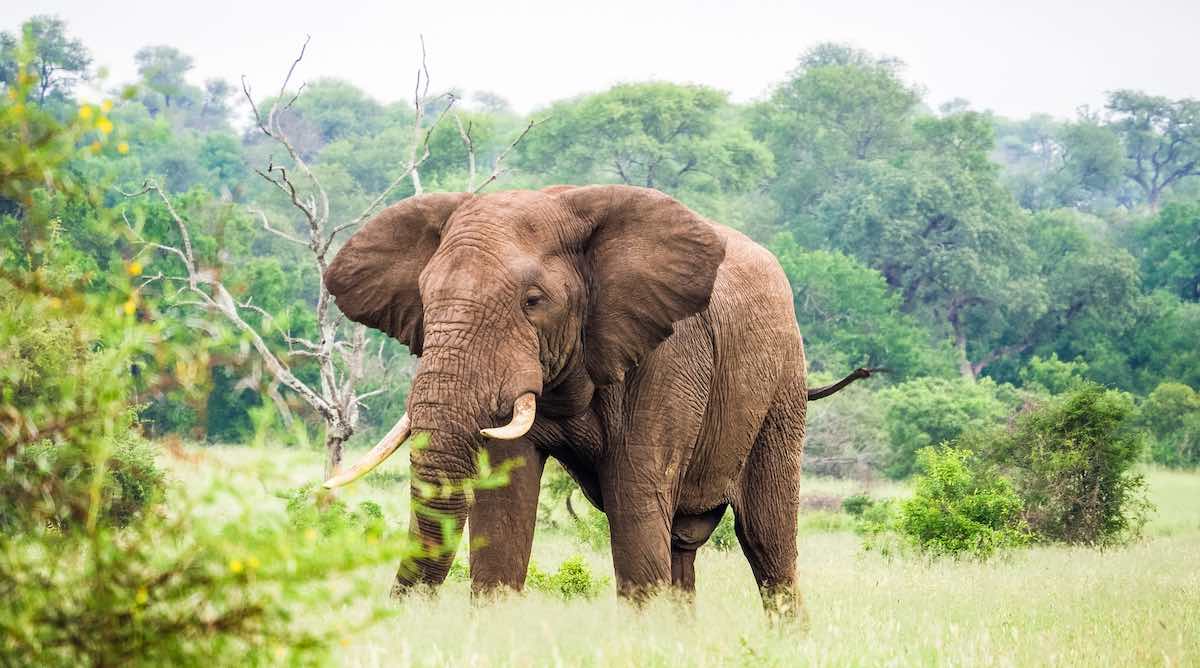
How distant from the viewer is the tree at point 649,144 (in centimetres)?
5725

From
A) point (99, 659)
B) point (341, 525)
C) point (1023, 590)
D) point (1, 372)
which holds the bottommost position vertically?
point (1023, 590)

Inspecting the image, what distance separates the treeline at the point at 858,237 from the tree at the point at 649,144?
0.08m

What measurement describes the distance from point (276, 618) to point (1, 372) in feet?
2.59

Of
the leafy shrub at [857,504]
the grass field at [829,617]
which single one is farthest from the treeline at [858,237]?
the grass field at [829,617]

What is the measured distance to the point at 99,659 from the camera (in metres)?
3.38

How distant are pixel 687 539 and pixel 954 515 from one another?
275 inches

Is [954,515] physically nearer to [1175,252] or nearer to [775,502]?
[775,502]

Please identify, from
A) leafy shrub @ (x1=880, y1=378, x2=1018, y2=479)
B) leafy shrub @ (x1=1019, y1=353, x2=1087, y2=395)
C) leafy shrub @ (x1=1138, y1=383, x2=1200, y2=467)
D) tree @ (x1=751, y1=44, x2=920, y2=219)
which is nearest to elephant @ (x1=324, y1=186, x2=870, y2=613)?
leafy shrub @ (x1=880, y1=378, x2=1018, y2=479)

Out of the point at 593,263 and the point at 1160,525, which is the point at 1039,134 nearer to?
the point at 1160,525

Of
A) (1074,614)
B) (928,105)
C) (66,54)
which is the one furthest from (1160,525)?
(928,105)

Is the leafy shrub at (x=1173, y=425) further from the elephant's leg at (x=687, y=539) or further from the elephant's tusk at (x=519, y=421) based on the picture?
the elephant's tusk at (x=519, y=421)

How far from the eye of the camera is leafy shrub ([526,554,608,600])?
1063cm

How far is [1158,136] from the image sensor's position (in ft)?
306

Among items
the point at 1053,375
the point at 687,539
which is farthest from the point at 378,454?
the point at 1053,375
